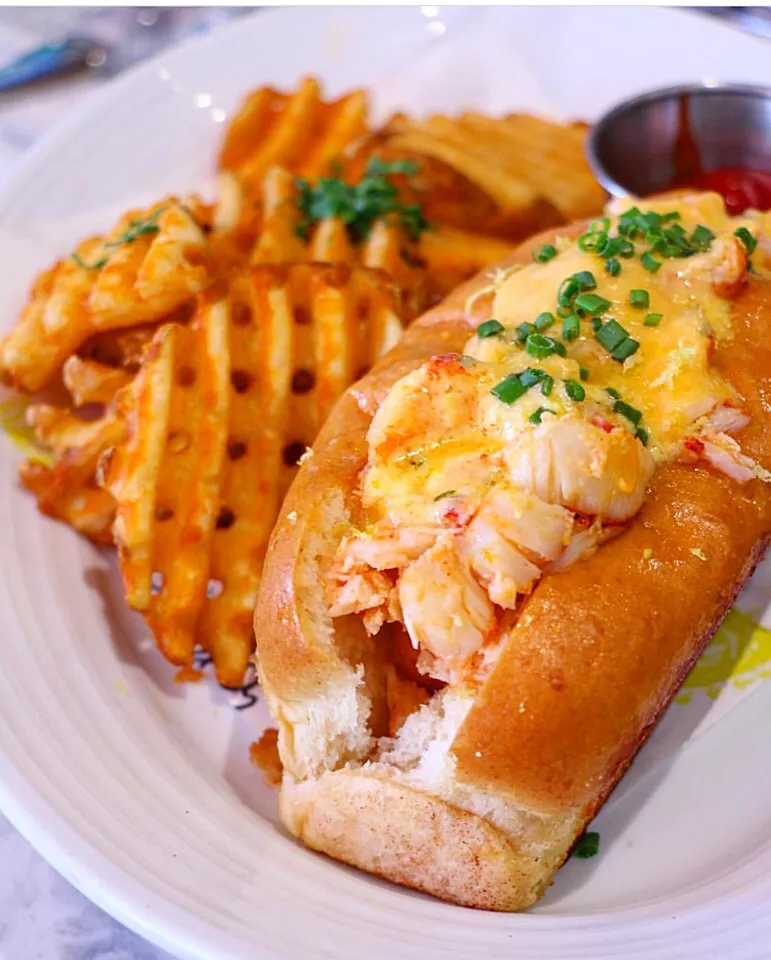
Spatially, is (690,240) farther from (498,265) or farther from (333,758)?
(333,758)

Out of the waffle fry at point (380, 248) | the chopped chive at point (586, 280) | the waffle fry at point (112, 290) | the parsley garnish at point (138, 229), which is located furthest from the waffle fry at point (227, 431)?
the chopped chive at point (586, 280)

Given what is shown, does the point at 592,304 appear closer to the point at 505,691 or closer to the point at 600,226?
the point at 600,226

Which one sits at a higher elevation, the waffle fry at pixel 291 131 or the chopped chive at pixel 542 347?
the chopped chive at pixel 542 347

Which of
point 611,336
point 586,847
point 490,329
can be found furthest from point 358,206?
point 586,847

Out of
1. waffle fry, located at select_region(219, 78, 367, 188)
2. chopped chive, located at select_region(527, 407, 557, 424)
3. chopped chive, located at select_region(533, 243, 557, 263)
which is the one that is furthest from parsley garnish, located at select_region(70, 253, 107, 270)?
chopped chive, located at select_region(527, 407, 557, 424)

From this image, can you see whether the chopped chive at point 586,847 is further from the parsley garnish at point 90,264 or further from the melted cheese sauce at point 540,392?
the parsley garnish at point 90,264

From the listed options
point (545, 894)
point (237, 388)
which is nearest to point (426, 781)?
point (545, 894)
